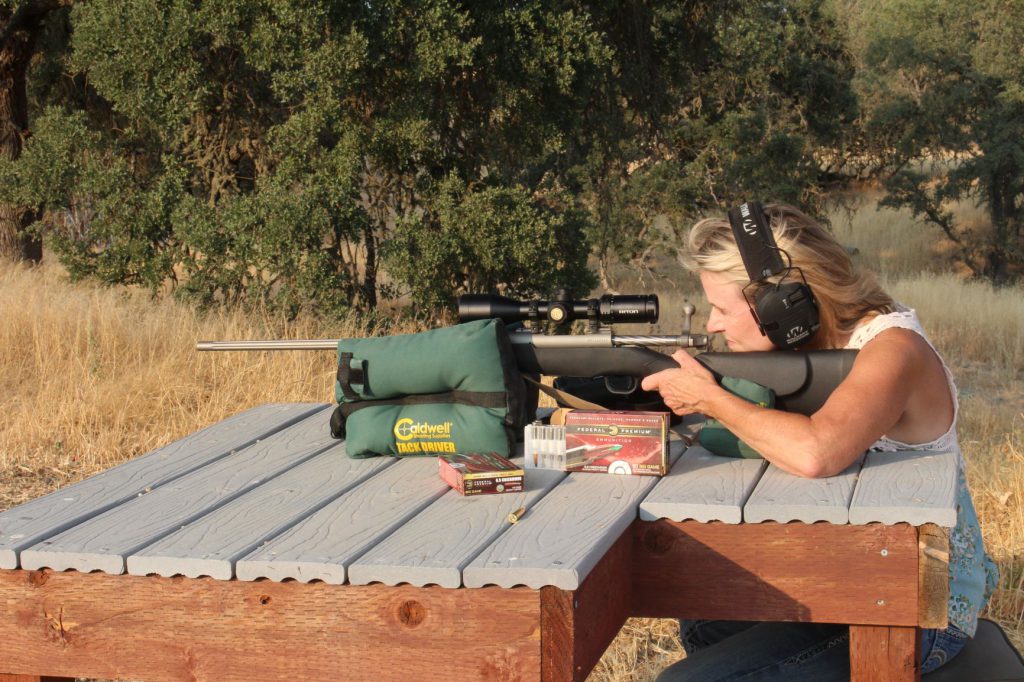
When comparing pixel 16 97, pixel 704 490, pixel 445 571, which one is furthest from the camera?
pixel 16 97

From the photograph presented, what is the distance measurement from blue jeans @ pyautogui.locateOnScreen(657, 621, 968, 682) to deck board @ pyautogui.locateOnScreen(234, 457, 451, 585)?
0.77 meters

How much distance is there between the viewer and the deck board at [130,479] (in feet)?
7.66

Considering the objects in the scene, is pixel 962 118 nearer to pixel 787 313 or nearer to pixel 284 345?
pixel 787 313

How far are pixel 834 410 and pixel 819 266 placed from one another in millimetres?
486

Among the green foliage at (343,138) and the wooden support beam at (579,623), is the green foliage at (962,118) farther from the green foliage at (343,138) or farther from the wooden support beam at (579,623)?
the wooden support beam at (579,623)

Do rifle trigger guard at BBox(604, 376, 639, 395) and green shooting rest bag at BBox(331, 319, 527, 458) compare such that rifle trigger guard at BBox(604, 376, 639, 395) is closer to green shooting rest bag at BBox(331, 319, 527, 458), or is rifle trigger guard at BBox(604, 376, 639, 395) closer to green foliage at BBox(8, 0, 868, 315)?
green shooting rest bag at BBox(331, 319, 527, 458)

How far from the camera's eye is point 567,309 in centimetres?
322

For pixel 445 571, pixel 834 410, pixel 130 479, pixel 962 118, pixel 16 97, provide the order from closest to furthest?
1. pixel 445 571
2. pixel 834 410
3. pixel 130 479
4. pixel 16 97
5. pixel 962 118

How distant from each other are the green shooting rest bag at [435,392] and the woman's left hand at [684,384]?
1.19ft

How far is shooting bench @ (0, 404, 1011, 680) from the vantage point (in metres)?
2.06

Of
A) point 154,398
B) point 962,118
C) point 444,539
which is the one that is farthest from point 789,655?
point 962,118

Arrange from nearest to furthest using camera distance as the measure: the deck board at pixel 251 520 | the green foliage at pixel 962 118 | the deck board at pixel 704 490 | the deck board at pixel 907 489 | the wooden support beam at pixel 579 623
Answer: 1. the wooden support beam at pixel 579 623
2. the deck board at pixel 251 520
3. the deck board at pixel 907 489
4. the deck board at pixel 704 490
5. the green foliage at pixel 962 118

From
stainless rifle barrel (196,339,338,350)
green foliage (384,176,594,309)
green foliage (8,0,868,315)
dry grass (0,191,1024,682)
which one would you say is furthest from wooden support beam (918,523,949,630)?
green foliage (384,176,594,309)

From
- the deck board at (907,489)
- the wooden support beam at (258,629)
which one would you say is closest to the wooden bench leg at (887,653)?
the deck board at (907,489)
